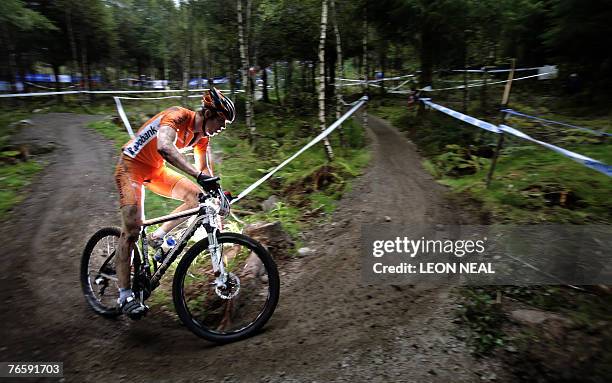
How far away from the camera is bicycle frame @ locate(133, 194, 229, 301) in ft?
11.7

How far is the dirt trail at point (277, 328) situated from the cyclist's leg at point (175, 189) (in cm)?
118

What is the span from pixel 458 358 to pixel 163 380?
96.5 inches

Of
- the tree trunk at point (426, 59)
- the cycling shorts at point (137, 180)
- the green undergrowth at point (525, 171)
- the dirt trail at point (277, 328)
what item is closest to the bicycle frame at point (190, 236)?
the cycling shorts at point (137, 180)

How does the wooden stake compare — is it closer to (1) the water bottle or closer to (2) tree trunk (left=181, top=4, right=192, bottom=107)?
(1) the water bottle

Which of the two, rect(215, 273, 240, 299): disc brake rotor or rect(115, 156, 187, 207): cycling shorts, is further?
rect(115, 156, 187, 207): cycling shorts

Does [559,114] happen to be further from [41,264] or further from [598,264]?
[41,264]

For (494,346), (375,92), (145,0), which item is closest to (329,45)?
(375,92)

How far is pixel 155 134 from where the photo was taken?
3.79 meters

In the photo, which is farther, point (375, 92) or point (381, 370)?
point (375, 92)

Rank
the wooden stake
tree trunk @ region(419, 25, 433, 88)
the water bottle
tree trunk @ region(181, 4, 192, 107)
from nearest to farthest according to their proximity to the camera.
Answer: the water bottle < the wooden stake < tree trunk @ region(419, 25, 433, 88) < tree trunk @ region(181, 4, 192, 107)

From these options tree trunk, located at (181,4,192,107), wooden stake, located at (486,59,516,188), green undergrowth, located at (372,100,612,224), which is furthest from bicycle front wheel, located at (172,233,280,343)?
tree trunk, located at (181,4,192,107)

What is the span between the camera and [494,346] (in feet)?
10.6

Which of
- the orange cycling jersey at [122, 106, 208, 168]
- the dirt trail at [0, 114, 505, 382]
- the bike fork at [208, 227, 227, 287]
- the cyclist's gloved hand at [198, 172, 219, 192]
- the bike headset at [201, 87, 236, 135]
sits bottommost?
the dirt trail at [0, 114, 505, 382]

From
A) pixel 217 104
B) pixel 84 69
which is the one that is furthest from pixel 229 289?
pixel 84 69
